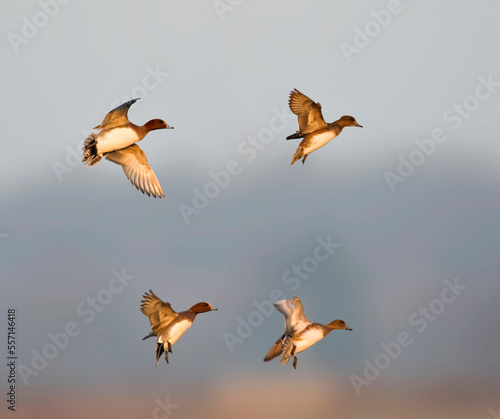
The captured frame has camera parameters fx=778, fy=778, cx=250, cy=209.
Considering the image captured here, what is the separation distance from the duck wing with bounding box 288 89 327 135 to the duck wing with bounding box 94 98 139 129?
2812 mm

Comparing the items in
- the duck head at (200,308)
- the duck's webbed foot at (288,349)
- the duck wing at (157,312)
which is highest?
the duck wing at (157,312)

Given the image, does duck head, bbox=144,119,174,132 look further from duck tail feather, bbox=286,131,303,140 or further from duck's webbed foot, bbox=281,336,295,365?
duck's webbed foot, bbox=281,336,295,365

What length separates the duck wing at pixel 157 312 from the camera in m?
11.2

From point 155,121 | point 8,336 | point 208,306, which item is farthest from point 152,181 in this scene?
point 8,336

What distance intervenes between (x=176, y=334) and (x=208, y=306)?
666 millimetres

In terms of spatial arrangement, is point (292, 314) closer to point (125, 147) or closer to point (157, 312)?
point (157, 312)

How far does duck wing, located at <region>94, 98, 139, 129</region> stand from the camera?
11695mm

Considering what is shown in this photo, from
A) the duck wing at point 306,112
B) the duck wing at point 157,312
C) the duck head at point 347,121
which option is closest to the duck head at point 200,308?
the duck wing at point 157,312

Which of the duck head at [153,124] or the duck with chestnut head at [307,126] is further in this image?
the duck with chestnut head at [307,126]

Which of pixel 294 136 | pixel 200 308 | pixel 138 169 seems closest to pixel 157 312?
pixel 200 308

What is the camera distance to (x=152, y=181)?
13.0 meters

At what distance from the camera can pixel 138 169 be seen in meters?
13.0

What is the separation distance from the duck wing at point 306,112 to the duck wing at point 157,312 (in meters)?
3.71

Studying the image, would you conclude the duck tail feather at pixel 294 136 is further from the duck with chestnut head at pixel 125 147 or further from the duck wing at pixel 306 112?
the duck with chestnut head at pixel 125 147
